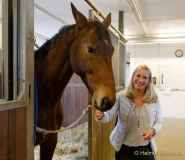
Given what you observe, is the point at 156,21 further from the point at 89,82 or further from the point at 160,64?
the point at 89,82

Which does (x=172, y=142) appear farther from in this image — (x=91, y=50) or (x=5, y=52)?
(x=5, y=52)

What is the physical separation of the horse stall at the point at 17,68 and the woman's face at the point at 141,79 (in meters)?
0.96

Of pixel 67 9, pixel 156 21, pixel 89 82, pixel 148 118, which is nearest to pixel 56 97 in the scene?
pixel 89 82

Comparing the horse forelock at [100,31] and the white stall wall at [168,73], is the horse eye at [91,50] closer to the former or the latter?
the horse forelock at [100,31]

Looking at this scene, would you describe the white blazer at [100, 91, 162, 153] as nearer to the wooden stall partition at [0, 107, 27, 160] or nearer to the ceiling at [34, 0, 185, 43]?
the wooden stall partition at [0, 107, 27, 160]

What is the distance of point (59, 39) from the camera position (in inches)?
57.0

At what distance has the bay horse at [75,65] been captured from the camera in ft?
4.04

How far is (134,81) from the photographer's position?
1.74 meters

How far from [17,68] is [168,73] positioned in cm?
658

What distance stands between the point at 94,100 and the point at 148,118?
0.62 metres

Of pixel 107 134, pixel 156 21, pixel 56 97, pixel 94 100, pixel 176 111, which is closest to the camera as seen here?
pixel 94 100

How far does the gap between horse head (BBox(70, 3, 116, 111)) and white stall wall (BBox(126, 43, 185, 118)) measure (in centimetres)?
554

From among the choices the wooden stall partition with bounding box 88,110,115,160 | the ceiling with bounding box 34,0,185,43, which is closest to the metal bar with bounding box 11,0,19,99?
the wooden stall partition with bounding box 88,110,115,160

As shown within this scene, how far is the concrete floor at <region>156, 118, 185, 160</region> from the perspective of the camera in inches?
130
